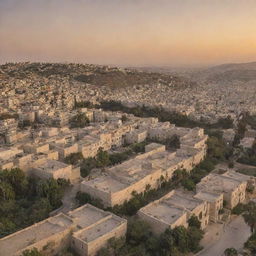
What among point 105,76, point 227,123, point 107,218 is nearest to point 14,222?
point 107,218

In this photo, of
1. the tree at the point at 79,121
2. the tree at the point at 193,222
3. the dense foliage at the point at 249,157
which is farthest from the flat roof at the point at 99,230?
the tree at the point at 79,121

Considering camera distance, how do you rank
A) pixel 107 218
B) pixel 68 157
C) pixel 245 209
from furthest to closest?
1. pixel 68 157
2. pixel 245 209
3. pixel 107 218

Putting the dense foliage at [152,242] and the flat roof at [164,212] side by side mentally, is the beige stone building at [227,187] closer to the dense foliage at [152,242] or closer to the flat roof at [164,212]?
the flat roof at [164,212]

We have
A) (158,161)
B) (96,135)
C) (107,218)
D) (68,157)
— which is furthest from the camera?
(96,135)

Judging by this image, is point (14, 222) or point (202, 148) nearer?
point (14, 222)

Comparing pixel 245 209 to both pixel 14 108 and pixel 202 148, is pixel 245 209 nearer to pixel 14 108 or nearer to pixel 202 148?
pixel 202 148
